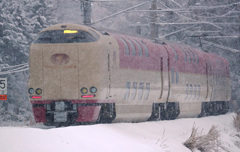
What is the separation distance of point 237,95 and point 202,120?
807 inches

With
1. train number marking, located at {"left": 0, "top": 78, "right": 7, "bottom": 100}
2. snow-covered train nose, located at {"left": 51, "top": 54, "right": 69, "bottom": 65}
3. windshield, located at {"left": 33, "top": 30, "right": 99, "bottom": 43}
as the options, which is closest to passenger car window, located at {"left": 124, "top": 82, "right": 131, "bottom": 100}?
windshield, located at {"left": 33, "top": 30, "right": 99, "bottom": 43}

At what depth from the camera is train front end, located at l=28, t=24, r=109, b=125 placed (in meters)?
15.3

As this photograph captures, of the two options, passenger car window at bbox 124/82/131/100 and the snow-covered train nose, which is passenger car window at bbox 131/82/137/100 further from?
the snow-covered train nose

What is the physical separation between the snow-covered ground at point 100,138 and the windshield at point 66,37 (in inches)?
104

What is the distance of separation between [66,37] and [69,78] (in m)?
1.18

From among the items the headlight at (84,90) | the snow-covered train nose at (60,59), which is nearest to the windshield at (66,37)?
→ the snow-covered train nose at (60,59)

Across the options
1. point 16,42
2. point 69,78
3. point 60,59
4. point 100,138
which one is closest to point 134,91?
point 69,78

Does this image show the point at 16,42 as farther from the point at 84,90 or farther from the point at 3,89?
the point at 84,90

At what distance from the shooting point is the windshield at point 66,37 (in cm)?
1569

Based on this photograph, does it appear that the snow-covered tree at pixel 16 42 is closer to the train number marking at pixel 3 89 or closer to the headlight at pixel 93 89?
the train number marking at pixel 3 89

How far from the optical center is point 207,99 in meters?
24.6

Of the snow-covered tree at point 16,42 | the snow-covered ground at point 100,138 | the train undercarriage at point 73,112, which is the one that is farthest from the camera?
the snow-covered tree at point 16,42

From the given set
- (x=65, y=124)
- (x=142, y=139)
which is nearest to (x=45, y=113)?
(x=65, y=124)

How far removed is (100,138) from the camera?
11.5m
